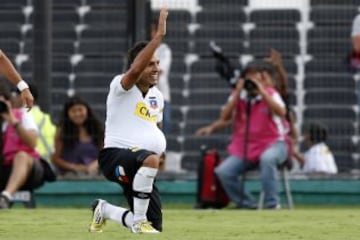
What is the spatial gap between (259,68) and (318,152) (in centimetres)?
141

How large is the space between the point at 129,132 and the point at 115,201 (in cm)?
637

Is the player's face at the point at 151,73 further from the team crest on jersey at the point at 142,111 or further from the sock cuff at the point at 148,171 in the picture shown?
the sock cuff at the point at 148,171

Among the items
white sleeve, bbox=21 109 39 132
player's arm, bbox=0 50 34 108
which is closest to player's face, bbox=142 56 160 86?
player's arm, bbox=0 50 34 108

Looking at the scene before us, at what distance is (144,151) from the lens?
32.6ft

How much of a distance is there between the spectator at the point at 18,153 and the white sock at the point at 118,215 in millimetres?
4518

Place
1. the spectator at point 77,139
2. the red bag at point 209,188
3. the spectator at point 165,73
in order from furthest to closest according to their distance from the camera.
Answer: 1. the spectator at point 165,73
2. the spectator at point 77,139
3. the red bag at point 209,188

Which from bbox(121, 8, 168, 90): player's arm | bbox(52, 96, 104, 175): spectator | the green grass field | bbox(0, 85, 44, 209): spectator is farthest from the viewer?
bbox(52, 96, 104, 175): spectator

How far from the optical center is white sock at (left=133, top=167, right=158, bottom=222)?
31.9ft

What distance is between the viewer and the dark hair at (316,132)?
1648 centimetres

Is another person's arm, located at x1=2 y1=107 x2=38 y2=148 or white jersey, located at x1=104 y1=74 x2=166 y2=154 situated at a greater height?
white jersey, located at x1=104 y1=74 x2=166 y2=154

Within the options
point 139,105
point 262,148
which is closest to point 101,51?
point 262,148

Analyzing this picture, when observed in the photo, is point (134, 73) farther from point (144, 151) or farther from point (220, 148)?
point (220, 148)

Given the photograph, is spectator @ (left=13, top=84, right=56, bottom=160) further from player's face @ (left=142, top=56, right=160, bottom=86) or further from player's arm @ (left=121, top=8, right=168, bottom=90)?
player's arm @ (left=121, top=8, right=168, bottom=90)

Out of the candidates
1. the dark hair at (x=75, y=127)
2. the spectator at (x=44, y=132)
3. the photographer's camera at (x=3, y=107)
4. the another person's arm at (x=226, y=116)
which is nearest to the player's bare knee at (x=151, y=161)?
the photographer's camera at (x=3, y=107)
